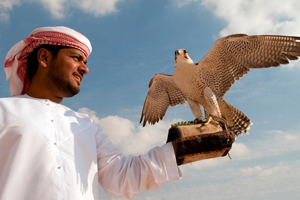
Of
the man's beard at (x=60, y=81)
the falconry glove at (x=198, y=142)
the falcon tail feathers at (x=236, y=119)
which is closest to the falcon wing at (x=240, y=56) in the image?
the falcon tail feathers at (x=236, y=119)

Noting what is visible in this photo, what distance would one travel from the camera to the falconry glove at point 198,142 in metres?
1.54

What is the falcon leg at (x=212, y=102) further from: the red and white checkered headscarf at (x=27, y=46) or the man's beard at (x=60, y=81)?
the man's beard at (x=60, y=81)

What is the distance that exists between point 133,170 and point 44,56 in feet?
3.45

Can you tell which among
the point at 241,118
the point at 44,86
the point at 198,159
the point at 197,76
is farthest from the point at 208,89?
the point at 44,86

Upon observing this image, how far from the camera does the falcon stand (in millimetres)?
3805

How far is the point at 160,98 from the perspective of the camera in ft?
15.8

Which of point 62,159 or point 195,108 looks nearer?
point 62,159

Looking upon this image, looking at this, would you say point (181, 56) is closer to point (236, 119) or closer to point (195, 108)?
point (195, 108)

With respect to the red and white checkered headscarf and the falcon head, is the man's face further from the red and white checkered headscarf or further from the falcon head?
the falcon head

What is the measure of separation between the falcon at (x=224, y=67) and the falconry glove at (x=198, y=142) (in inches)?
77.1

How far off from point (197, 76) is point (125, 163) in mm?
2538

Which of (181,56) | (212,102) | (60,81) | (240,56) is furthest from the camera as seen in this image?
(240,56)

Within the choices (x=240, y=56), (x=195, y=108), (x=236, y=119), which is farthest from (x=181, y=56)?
(x=236, y=119)

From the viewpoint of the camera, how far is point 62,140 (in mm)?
1516
